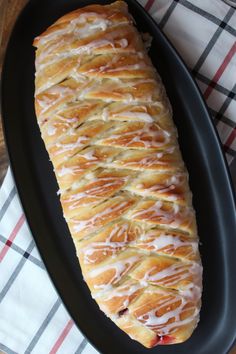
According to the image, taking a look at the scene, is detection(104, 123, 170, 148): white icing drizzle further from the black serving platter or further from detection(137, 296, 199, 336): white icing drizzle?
detection(137, 296, 199, 336): white icing drizzle

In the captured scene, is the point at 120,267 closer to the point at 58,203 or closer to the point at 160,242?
the point at 160,242

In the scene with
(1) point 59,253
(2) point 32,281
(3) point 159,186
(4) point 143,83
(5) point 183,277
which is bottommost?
(2) point 32,281

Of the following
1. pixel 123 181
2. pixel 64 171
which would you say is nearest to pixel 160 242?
pixel 123 181

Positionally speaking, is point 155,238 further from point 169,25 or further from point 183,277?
point 169,25

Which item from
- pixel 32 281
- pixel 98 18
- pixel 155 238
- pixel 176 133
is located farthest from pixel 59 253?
pixel 98 18

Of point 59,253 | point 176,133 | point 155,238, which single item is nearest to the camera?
point 155,238

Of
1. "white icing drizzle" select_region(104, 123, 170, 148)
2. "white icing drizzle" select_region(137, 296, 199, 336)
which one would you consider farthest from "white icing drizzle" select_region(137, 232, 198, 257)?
"white icing drizzle" select_region(104, 123, 170, 148)

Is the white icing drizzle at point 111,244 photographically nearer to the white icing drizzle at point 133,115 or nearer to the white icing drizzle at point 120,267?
the white icing drizzle at point 120,267
